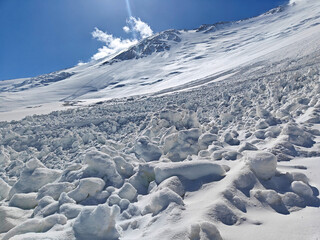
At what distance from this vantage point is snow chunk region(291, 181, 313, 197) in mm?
2629

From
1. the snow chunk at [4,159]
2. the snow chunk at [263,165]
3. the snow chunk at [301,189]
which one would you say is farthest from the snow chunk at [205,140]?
the snow chunk at [4,159]

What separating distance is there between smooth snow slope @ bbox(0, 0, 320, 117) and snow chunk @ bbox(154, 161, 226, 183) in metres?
27.1

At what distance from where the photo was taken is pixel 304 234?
2023mm

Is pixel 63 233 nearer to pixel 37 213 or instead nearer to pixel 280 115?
pixel 37 213

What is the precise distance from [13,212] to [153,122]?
187 inches

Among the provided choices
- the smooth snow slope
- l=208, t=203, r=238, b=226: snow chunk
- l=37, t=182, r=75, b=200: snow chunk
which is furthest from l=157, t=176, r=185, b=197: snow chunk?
the smooth snow slope

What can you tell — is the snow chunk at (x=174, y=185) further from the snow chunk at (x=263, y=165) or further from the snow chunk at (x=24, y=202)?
the snow chunk at (x=24, y=202)

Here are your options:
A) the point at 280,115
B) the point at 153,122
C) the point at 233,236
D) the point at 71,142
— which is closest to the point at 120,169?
the point at 233,236

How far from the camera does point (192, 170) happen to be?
3.03m

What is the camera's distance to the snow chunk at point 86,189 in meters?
3.07

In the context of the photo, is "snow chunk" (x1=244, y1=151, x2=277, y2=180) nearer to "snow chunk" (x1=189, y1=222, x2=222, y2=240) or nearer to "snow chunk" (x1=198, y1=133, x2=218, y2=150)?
"snow chunk" (x1=189, y1=222, x2=222, y2=240)

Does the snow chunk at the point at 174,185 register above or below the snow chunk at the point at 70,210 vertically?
below


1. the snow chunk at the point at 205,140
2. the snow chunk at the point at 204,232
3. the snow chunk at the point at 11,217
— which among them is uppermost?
the snow chunk at the point at 11,217

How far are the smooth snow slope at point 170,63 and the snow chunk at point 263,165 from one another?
89.1ft
